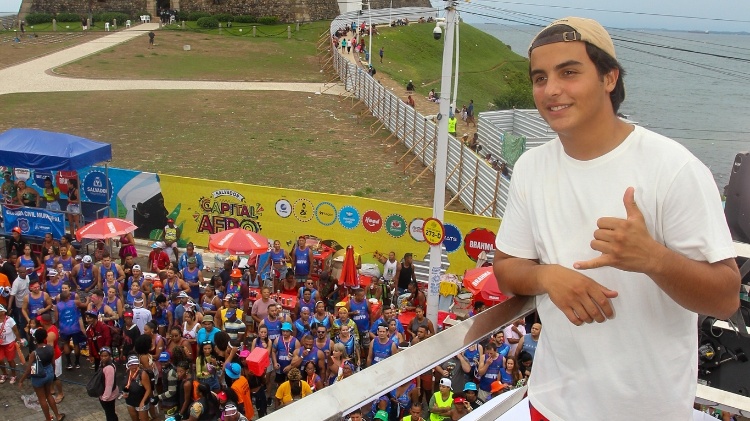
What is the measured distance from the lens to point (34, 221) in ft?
48.3

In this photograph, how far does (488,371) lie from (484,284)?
66.5 inches

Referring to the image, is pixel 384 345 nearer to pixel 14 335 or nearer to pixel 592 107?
pixel 14 335

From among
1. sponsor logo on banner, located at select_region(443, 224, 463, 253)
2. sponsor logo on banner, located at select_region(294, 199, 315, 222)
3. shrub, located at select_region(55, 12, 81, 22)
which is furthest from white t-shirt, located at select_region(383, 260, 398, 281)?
shrub, located at select_region(55, 12, 81, 22)

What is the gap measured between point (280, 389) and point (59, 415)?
3.15 metres

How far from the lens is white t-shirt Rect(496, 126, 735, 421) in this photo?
1593mm

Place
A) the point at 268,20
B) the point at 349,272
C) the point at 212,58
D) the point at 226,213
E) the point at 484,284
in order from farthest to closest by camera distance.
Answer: the point at 268,20, the point at 212,58, the point at 226,213, the point at 349,272, the point at 484,284

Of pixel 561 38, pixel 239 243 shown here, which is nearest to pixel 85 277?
pixel 239 243

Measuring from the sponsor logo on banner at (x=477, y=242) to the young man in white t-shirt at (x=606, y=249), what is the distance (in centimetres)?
1060

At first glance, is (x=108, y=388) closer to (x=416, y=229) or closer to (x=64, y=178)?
(x=416, y=229)

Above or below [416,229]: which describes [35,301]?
below

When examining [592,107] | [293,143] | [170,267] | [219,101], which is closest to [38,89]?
[219,101]

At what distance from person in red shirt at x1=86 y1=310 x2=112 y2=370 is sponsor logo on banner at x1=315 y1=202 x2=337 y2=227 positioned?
16.0 ft

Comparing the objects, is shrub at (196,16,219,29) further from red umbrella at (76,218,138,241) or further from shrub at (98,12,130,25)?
red umbrella at (76,218,138,241)

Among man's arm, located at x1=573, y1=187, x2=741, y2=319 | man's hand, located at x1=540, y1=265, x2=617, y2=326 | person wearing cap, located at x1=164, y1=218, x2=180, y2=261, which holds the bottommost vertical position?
person wearing cap, located at x1=164, y1=218, x2=180, y2=261
